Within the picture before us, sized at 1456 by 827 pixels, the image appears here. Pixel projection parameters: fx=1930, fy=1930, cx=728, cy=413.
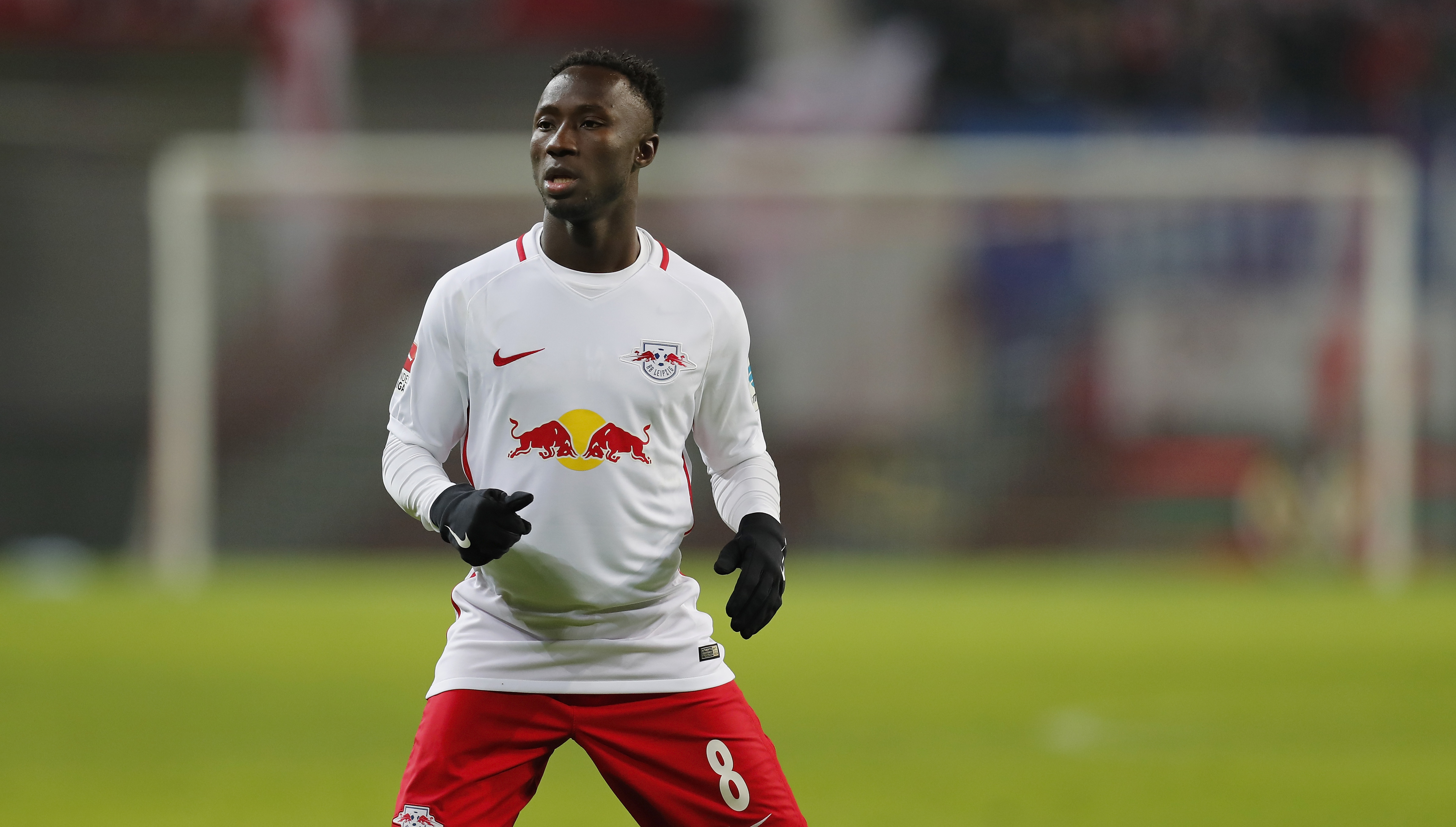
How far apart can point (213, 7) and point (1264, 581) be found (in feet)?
36.1

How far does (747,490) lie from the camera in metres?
3.35

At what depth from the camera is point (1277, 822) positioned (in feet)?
18.4

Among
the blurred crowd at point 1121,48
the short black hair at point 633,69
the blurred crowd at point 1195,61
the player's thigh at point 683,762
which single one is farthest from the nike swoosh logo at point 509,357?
the blurred crowd at point 1195,61

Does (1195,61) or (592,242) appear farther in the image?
(1195,61)

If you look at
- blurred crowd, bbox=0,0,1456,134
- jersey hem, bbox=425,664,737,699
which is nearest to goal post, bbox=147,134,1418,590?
blurred crowd, bbox=0,0,1456,134

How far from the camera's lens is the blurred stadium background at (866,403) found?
7074 millimetres

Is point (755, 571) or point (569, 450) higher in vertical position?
point (569, 450)

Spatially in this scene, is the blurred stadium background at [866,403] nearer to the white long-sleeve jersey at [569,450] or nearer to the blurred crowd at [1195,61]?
the blurred crowd at [1195,61]

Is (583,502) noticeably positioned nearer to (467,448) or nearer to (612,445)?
(612,445)

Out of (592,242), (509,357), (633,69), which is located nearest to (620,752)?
(509,357)

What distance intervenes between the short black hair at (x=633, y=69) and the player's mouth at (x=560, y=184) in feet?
0.64

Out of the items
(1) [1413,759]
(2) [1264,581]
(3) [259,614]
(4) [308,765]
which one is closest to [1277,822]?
(1) [1413,759]

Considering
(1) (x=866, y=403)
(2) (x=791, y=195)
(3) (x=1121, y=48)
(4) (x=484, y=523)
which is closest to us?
(4) (x=484, y=523)

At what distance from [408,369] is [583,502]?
1.35 feet
